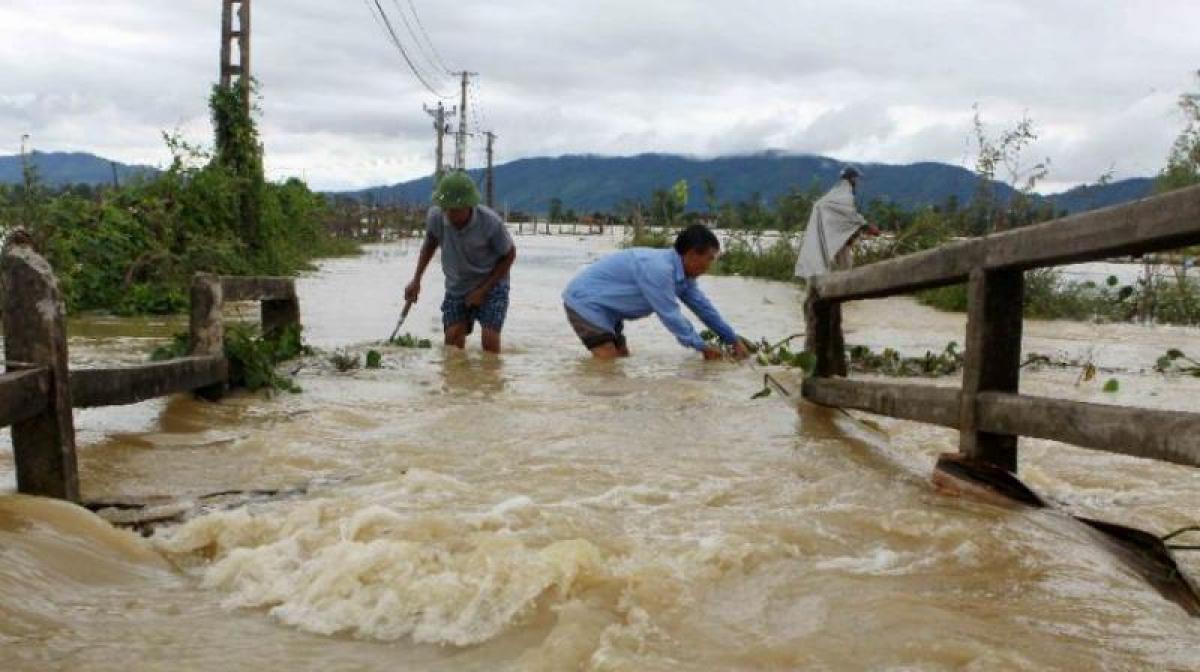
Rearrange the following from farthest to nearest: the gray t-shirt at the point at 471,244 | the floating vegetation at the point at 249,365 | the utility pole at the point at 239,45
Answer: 1. the utility pole at the point at 239,45
2. the gray t-shirt at the point at 471,244
3. the floating vegetation at the point at 249,365

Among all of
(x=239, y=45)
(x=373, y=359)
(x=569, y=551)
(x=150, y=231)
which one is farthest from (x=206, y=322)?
(x=239, y=45)

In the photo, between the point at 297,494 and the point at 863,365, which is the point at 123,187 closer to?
the point at 863,365

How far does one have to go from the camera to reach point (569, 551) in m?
2.81

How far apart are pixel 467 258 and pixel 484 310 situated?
0.53m

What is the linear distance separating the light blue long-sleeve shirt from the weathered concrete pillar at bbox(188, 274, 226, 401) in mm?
2939

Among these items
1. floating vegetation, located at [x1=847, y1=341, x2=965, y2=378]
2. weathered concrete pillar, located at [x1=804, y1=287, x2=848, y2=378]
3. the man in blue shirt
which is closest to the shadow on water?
the man in blue shirt

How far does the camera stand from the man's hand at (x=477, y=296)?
26.7 feet

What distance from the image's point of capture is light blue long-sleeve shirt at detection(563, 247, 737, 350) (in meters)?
7.39

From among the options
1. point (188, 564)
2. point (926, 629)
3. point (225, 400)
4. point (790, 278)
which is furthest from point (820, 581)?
point (790, 278)

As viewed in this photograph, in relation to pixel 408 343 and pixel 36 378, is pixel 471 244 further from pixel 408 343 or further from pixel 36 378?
pixel 36 378

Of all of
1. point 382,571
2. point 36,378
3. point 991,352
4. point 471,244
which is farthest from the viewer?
point 471,244

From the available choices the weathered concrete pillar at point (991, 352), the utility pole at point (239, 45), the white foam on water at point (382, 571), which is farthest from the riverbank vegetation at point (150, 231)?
the weathered concrete pillar at point (991, 352)

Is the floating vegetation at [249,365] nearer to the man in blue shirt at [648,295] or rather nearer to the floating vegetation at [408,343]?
the floating vegetation at [408,343]

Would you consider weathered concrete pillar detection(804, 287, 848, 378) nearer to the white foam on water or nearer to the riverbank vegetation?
the white foam on water
